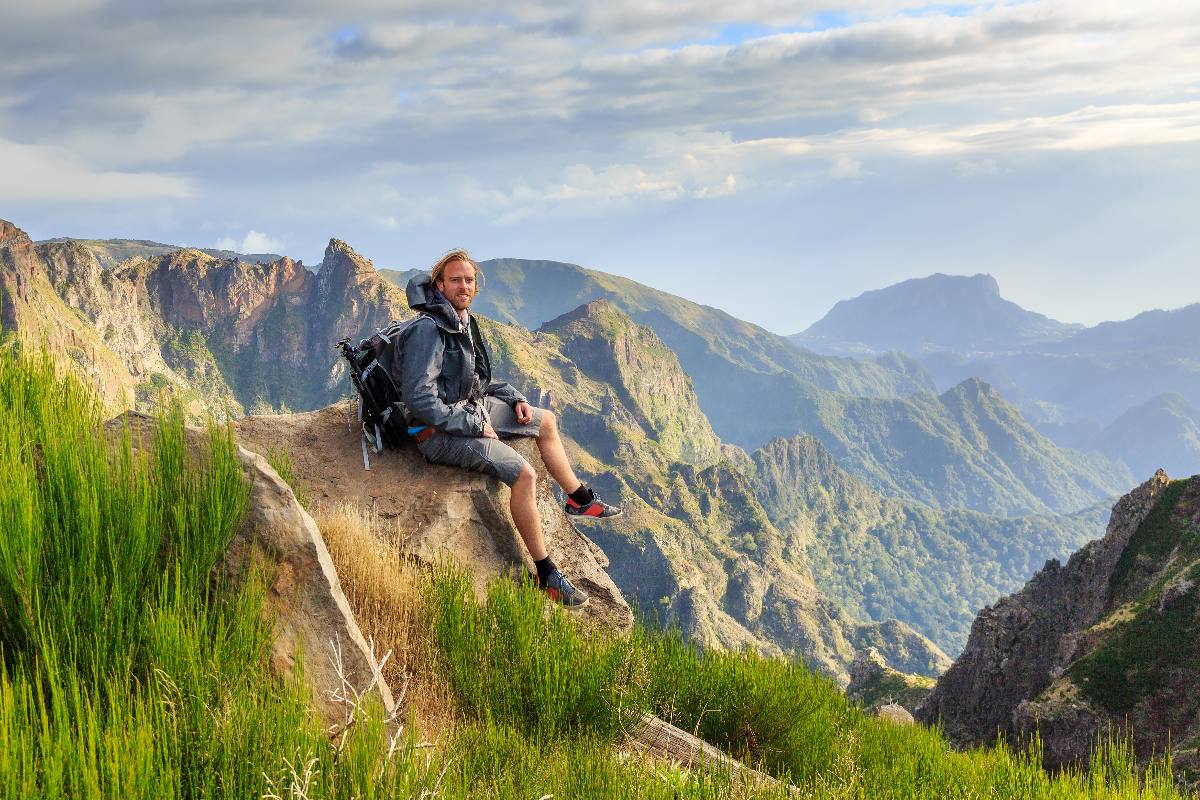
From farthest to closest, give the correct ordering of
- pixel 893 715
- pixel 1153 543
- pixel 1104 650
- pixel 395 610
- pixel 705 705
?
1. pixel 1153 543
2. pixel 1104 650
3. pixel 893 715
4. pixel 705 705
5. pixel 395 610

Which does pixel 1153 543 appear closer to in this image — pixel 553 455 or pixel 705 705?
pixel 553 455

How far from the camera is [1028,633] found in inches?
2479

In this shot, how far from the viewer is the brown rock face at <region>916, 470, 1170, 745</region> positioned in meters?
54.5

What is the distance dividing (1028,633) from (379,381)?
225ft

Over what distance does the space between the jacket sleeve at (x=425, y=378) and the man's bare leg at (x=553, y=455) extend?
5.09 ft

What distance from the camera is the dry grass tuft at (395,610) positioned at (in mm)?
5070

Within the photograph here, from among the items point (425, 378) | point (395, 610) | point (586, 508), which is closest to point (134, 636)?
point (395, 610)


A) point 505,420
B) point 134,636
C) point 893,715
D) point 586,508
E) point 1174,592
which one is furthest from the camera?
point 1174,592

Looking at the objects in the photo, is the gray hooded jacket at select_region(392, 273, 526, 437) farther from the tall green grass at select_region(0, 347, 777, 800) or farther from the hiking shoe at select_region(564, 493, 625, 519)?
the tall green grass at select_region(0, 347, 777, 800)

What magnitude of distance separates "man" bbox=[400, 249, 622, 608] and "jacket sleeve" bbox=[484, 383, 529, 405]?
1.95 feet

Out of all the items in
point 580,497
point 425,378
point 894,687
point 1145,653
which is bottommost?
point 894,687

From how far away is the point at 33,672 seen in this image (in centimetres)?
328

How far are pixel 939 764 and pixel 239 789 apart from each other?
17.6 ft

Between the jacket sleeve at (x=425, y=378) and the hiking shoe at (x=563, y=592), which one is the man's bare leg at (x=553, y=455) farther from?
the jacket sleeve at (x=425, y=378)
